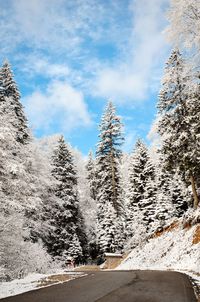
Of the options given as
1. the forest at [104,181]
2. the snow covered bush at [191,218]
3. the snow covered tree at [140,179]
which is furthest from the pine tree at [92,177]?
the snow covered bush at [191,218]

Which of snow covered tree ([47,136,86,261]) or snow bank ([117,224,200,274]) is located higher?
snow covered tree ([47,136,86,261])

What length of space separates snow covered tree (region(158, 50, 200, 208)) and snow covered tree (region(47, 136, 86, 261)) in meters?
12.1

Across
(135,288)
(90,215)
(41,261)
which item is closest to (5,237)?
(41,261)

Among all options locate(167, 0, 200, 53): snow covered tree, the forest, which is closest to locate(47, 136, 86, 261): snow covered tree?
the forest

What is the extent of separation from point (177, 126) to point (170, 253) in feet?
28.3

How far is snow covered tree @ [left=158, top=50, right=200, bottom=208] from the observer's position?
21.4m

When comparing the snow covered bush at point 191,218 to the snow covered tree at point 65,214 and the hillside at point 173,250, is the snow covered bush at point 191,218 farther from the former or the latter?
the snow covered tree at point 65,214

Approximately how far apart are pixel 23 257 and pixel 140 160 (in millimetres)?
23390

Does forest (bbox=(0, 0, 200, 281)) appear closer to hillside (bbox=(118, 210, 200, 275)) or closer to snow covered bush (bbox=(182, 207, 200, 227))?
snow covered bush (bbox=(182, 207, 200, 227))

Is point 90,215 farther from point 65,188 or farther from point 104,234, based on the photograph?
point 65,188

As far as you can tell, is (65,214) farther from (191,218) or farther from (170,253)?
(191,218)

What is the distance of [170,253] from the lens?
21.2 meters

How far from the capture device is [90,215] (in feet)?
138

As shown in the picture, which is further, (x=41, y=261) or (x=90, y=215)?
(x=90, y=215)
